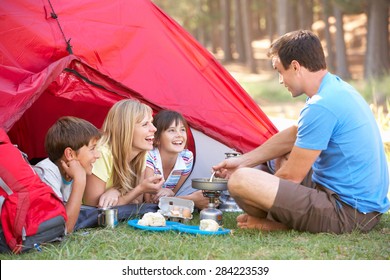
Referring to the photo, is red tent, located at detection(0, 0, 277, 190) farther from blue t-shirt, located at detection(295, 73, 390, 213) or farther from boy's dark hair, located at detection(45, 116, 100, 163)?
blue t-shirt, located at detection(295, 73, 390, 213)

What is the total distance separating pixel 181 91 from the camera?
17.3 ft

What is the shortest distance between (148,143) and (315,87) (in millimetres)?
1256

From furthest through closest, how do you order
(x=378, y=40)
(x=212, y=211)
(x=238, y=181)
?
(x=378, y=40) → (x=212, y=211) → (x=238, y=181)

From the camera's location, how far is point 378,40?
683 inches

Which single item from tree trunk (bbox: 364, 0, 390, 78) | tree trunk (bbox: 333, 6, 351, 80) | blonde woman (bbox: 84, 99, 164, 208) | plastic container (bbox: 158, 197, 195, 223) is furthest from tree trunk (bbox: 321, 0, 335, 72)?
plastic container (bbox: 158, 197, 195, 223)

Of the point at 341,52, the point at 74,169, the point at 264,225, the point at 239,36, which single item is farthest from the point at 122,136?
the point at 239,36

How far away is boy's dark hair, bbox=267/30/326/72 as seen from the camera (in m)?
4.11

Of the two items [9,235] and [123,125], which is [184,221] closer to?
[123,125]

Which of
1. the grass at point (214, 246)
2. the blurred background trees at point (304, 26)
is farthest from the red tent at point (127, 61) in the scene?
the blurred background trees at point (304, 26)

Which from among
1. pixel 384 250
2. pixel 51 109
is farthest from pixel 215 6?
pixel 384 250

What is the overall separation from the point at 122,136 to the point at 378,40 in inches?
545

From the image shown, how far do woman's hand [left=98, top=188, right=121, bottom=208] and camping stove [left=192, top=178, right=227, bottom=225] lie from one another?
55 centimetres

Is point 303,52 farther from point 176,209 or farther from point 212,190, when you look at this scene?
point 176,209

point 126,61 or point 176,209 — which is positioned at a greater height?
point 126,61
